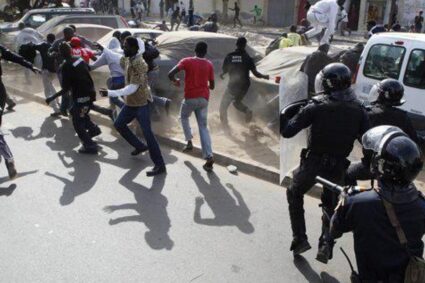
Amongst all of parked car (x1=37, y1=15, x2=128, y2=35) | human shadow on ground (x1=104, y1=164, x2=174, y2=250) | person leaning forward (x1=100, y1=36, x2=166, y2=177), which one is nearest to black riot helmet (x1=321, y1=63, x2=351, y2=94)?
human shadow on ground (x1=104, y1=164, x2=174, y2=250)

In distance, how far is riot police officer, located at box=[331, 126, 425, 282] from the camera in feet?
7.25

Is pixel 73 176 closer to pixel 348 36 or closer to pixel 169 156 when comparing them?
pixel 169 156

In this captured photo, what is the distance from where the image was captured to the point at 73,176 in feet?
19.8

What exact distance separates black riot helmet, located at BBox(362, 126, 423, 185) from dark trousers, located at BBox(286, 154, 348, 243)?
1.45 metres

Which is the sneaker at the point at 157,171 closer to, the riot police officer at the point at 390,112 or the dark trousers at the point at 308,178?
the dark trousers at the point at 308,178

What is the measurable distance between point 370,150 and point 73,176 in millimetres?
4424

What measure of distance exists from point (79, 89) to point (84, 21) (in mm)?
7844

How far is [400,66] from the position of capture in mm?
6801

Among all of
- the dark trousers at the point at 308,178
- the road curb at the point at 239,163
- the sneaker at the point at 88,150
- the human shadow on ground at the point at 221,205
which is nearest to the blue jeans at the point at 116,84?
the road curb at the point at 239,163

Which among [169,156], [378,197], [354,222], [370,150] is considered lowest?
[169,156]

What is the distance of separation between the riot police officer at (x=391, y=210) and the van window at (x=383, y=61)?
4.92 meters

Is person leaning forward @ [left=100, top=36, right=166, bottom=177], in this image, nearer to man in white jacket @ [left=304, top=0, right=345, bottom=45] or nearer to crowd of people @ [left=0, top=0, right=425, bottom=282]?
crowd of people @ [left=0, top=0, right=425, bottom=282]

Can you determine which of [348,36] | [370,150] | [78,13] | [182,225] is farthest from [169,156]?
[348,36]

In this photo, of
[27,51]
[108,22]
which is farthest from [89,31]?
[27,51]
